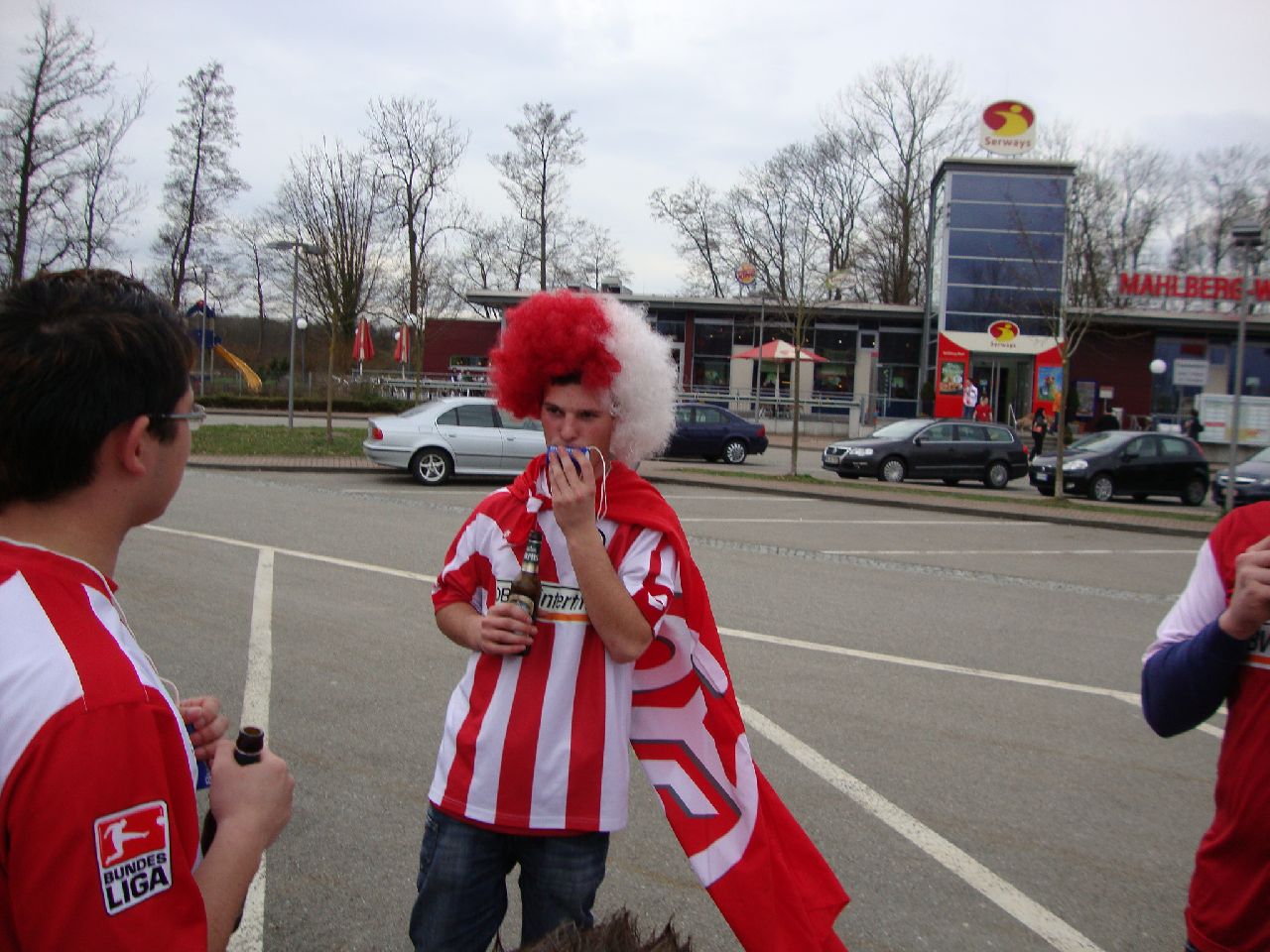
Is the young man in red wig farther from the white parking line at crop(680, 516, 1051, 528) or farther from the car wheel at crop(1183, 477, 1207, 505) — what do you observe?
the car wheel at crop(1183, 477, 1207, 505)

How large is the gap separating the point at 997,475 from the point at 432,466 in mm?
13419

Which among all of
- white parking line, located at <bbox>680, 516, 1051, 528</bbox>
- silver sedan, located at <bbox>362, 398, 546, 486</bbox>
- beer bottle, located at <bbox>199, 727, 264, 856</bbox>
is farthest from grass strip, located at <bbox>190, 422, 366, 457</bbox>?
beer bottle, located at <bbox>199, 727, 264, 856</bbox>

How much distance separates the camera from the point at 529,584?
200 cm

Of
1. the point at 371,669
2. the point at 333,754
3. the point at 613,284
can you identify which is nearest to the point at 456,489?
the point at 371,669

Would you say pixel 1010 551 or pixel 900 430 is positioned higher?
pixel 900 430

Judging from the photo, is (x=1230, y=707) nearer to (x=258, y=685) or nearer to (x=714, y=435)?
(x=258, y=685)

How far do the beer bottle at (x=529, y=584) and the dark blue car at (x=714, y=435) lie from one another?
22685 millimetres

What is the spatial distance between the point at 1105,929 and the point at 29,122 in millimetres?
32923

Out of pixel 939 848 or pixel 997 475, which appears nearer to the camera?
pixel 939 848

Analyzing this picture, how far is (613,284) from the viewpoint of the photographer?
38438mm

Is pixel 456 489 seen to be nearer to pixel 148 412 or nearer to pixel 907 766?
pixel 907 766

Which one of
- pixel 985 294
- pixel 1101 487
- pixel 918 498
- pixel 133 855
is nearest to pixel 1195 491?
pixel 1101 487

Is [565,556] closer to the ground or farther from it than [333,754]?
farther from it

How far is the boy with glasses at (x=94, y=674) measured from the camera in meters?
1.03
